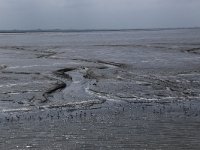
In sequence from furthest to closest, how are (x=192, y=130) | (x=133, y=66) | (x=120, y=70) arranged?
(x=133, y=66)
(x=120, y=70)
(x=192, y=130)

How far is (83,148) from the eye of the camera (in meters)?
14.4

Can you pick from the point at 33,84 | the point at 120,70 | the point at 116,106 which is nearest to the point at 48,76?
the point at 33,84

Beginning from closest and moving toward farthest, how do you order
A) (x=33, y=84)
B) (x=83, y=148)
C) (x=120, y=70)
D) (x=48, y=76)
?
(x=83, y=148) < (x=33, y=84) < (x=48, y=76) < (x=120, y=70)

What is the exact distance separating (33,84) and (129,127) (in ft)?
51.1

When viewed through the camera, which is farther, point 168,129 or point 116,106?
point 116,106

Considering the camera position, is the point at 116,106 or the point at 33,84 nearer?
the point at 116,106

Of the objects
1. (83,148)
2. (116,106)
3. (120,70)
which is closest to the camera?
(83,148)

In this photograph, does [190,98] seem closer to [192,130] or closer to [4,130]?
[192,130]

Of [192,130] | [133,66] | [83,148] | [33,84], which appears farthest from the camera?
[133,66]

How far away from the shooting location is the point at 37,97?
84.1 feet

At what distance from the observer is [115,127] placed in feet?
57.3

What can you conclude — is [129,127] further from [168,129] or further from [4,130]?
[4,130]

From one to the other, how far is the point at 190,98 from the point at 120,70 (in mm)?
16785

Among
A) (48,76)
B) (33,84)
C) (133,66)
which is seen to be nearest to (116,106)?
(33,84)
